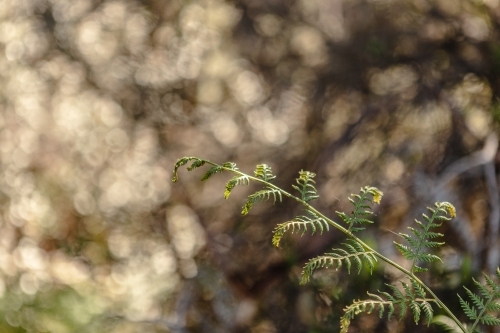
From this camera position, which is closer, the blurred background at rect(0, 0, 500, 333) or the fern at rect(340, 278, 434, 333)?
the fern at rect(340, 278, 434, 333)

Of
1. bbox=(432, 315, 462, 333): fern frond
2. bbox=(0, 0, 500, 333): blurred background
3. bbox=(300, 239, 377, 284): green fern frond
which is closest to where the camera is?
bbox=(300, 239, 377, 284): green fern frond

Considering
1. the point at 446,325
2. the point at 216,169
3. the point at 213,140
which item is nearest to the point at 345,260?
the point at 216,169

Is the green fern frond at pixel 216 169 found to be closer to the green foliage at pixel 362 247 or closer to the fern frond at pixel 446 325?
the green foliage at pixel 362 247

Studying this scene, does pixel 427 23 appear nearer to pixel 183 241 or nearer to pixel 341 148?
pixel 341 148

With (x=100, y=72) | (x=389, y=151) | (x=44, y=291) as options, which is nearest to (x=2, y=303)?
(x=44, y=291)

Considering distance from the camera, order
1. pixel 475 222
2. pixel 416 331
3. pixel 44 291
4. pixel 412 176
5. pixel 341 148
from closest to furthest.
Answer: pixel 416 331, pixel 475 222, pixel 412 176, pixel 341 148, pixel 44 291

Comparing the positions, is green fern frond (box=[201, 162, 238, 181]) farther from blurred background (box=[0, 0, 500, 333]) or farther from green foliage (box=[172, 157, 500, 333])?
blurred background (box=[0, 0, 500, 333])

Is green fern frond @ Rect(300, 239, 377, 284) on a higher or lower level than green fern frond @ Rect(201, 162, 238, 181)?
lower

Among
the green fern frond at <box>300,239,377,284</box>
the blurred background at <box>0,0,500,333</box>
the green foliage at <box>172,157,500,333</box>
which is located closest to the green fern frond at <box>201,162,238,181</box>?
the green foliage at <box>172,157,500,333</box>

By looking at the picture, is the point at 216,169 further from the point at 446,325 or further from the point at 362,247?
the point at 446,325
